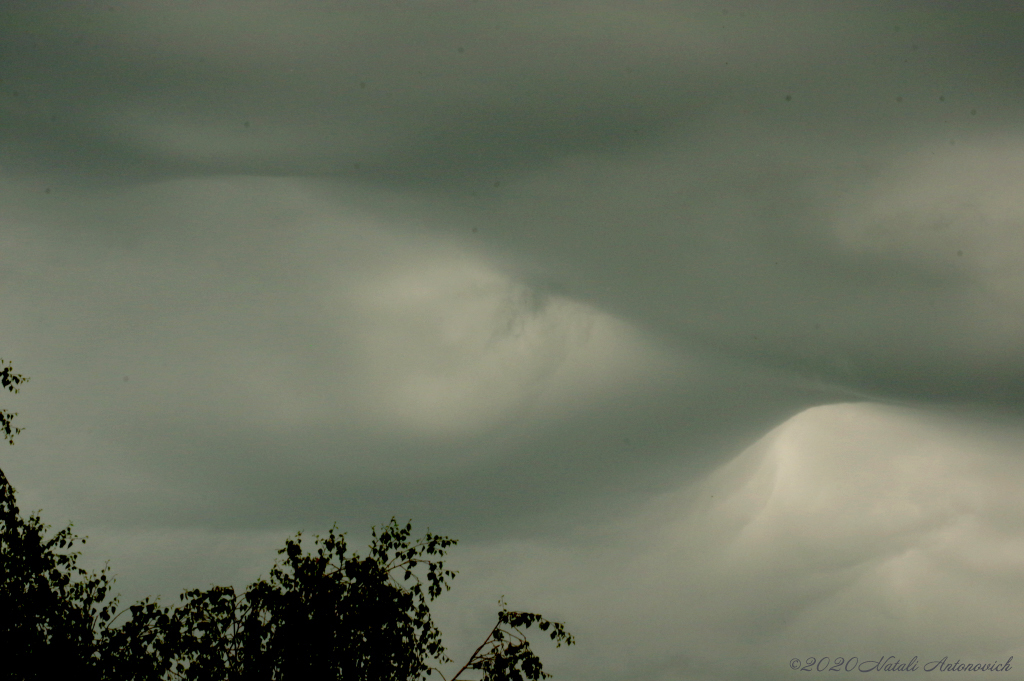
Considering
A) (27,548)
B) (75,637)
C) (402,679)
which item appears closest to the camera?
(27,548)

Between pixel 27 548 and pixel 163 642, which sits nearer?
pixel 27 548

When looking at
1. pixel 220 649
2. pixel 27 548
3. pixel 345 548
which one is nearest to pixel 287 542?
pixel 345 548

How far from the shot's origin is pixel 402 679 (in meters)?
20.8

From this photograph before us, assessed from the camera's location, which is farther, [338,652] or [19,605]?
[338,652]

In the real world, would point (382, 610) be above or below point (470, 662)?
above

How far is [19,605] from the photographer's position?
714 inches

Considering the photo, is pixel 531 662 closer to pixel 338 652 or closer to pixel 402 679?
pixel 402 679

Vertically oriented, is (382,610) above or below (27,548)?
below

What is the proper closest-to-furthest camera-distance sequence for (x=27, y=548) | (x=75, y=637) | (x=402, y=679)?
1. (x=27, y=548)
2. (x=75, y=637)
3. (x=402, y=679)

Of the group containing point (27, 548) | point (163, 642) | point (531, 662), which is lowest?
point (531, 662)

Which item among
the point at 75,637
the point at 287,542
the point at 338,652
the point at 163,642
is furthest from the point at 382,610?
the point at 75,637

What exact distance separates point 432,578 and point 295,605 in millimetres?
3607

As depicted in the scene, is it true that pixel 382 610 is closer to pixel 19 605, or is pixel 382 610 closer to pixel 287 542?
pixel 287 542

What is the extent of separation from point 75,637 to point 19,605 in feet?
5.96
